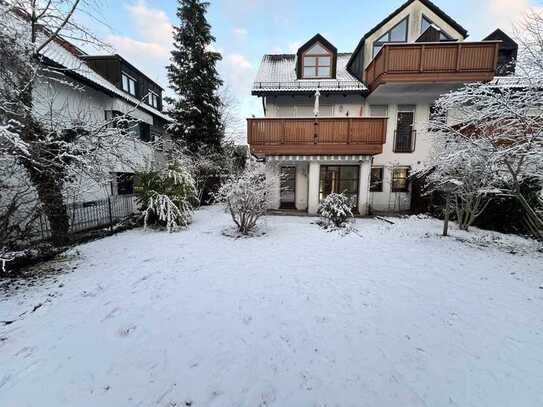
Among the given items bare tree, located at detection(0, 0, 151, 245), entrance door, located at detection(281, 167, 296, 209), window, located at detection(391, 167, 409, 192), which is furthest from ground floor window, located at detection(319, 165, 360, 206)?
bare tree, located at detection(0, 0, 151, 245)

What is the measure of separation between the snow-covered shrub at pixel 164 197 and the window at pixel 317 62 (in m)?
9.40

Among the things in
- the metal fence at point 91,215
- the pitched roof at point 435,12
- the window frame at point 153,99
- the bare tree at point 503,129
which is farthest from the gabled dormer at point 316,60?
the metal fence at point 91,215

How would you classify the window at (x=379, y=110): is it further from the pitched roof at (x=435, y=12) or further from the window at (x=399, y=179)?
the pitched roof at (x=435, y=12)

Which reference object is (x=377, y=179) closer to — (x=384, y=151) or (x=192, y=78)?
(x=384, y=151)

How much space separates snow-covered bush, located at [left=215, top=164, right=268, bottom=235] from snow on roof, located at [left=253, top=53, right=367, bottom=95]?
6602mm

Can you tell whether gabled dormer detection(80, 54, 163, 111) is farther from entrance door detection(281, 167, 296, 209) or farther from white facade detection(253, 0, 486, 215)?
entrance door detection(281, 167, 296, 209)

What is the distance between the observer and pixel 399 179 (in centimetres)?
1272

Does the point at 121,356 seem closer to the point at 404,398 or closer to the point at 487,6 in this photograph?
the point at 404,398

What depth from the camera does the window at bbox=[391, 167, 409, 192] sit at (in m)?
12.7

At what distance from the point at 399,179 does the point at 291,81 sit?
26.4ft

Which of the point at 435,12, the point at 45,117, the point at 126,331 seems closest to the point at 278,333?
the point at 126,331

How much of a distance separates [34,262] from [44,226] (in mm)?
1269

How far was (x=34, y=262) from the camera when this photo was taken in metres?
5.12

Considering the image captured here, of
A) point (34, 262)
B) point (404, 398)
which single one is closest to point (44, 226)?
point (34, 262)
